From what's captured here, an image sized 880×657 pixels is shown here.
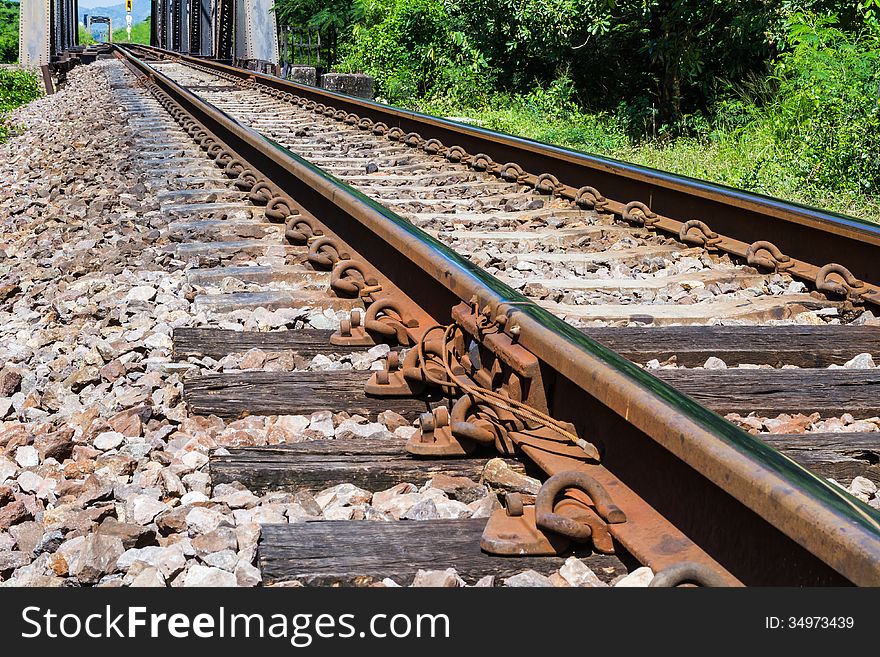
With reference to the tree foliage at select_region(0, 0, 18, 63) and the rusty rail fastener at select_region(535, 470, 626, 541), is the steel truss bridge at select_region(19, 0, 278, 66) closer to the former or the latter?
the tree foliage at select_region(0, 0, 18, 63)

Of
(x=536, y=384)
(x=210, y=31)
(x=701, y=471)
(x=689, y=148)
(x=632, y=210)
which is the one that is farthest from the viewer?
(x=210, y=31)

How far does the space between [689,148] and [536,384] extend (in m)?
8.26

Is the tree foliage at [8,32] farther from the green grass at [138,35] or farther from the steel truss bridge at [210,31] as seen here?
the green grass at [138,35]

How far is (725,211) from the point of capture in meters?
4.96

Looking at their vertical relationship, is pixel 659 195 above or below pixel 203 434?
above

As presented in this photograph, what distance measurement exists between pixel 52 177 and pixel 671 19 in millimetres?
7722

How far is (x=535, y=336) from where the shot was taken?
98.3 inches

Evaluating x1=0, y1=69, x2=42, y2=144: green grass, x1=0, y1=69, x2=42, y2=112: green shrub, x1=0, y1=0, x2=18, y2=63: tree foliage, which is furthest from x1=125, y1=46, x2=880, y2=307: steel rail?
x1=0, y1=0, x2=18, y2=63: tree foliage

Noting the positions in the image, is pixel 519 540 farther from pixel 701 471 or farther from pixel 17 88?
pixel 17 88

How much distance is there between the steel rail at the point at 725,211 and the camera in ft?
Result: 13.6

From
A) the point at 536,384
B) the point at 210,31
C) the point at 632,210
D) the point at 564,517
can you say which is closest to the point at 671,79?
the point at 632,210

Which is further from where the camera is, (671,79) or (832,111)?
(671,79)
